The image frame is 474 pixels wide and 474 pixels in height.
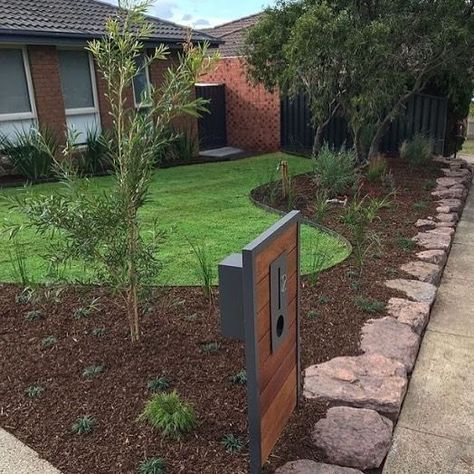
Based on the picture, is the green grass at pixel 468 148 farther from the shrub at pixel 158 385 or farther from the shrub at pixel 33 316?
the shrub at pixel 158 385

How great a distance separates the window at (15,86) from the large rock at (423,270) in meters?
7.88

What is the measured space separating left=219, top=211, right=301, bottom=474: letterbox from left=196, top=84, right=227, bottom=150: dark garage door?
11663 mm

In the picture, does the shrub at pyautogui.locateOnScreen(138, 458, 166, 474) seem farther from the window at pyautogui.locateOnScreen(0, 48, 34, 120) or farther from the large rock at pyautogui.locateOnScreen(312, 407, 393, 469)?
the window at pyautogui.locateOnScreen(0, 48, 34, 120)

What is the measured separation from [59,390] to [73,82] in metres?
8.92

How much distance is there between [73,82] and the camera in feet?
33.9

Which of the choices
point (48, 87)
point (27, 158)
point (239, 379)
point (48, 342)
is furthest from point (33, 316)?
point (48, 87)

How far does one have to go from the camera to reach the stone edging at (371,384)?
226 cm

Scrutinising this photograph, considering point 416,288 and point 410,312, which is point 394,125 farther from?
point 410,312

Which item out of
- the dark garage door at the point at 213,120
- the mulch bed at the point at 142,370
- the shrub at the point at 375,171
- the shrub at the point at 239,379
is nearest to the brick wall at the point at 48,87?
the dark garage door at the point at 213,120

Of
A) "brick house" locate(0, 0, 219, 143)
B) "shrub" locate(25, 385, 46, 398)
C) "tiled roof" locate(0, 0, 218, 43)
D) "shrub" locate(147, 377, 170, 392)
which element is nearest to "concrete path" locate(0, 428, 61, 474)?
"shrub" locate(25, 385, 46, 398)

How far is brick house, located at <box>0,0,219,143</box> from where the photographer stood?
920 centimetres

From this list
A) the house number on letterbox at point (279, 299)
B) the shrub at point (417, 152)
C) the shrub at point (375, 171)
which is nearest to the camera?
the house number on letterbox at point (279, 299)

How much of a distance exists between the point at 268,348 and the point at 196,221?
13.7 ft

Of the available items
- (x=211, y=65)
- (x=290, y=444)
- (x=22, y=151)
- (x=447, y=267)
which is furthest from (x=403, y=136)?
(x=290, y=444)
